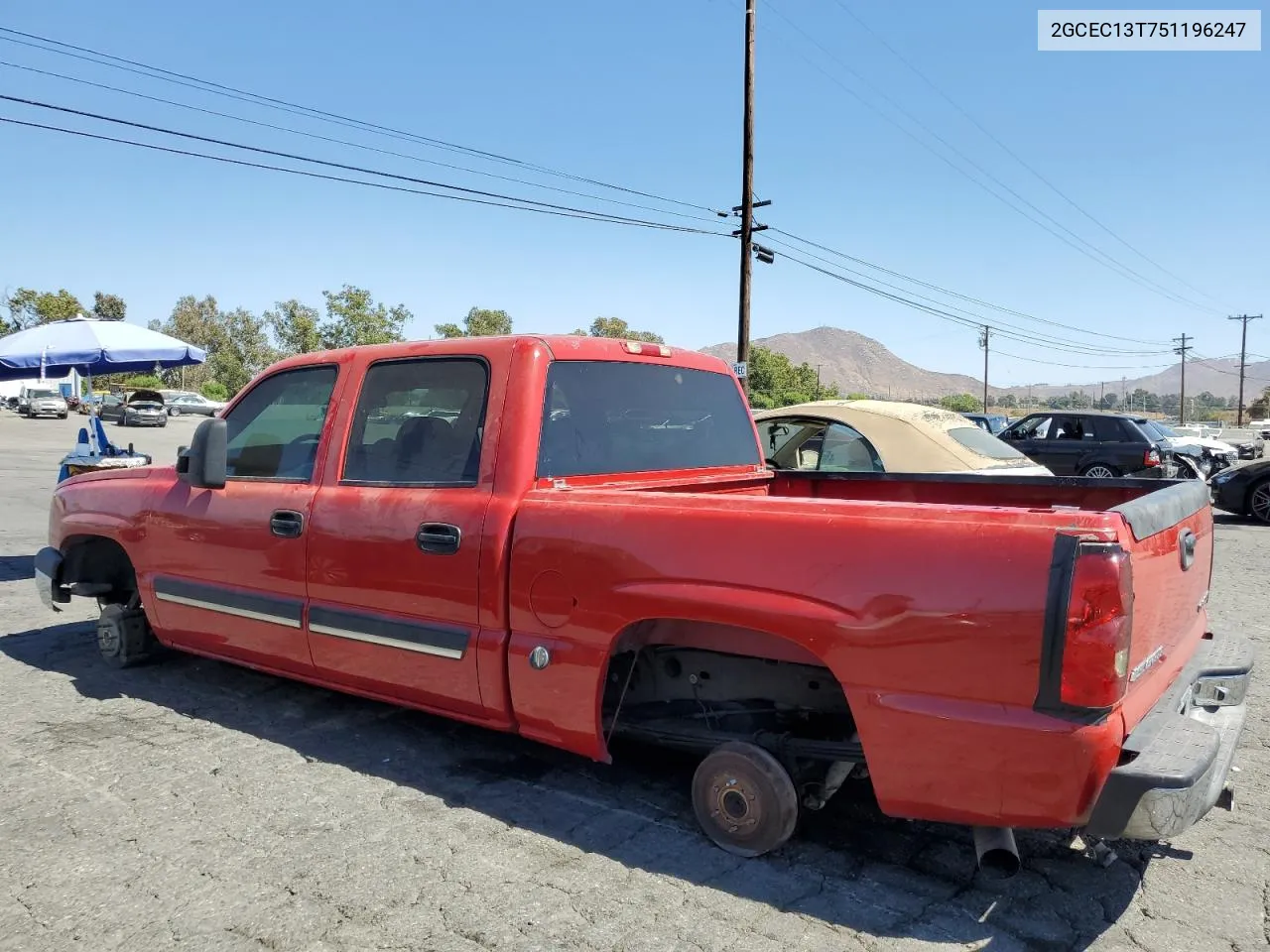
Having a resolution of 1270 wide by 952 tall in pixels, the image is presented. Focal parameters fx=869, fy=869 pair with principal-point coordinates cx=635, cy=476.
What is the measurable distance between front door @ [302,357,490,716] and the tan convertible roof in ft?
16.2

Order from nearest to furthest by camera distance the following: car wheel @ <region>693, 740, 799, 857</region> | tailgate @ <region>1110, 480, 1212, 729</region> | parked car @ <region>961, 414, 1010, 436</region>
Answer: tailgate @ <region>1110, 480, 1212, 729</region>, car wheel @ <region>693, 740, 799, 857</region>, parked car @ <region>961, 414, 1010, 436</region>

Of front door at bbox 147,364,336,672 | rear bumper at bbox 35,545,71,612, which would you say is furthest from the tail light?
rear bumper at bbox 35,545,71,612

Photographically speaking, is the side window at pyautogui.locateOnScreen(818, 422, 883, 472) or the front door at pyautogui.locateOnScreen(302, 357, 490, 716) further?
the side window at pyautogui.locateOnScreen(818, 422, 883, 472)

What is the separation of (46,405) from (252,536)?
49.5 metres

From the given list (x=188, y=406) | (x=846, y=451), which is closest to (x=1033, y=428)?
(x=846, y=451)

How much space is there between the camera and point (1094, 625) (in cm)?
222

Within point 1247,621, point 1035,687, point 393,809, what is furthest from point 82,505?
point 1247,621

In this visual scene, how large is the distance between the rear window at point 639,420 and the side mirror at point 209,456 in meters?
1.69

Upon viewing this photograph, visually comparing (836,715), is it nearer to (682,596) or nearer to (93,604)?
(682,596)

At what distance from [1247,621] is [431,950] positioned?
645 cm

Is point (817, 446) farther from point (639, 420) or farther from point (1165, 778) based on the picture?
point (1165, 778)

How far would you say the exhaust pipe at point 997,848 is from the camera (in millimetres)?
2482

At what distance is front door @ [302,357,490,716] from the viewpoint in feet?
11.1

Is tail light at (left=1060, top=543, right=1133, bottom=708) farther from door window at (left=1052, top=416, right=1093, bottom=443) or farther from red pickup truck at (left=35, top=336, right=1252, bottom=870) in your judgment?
door window at (left=1052, top=416, right=1093, bottom=443)
